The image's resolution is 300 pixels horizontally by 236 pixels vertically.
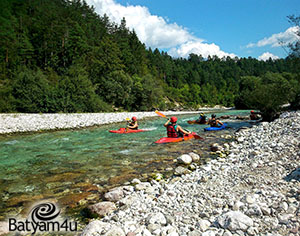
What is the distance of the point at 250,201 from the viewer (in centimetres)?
340

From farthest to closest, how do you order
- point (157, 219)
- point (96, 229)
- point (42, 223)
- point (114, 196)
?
point (114, 196) → point (42, 223) → point (157, 219) → point (96, 229)

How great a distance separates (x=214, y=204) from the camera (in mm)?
3623

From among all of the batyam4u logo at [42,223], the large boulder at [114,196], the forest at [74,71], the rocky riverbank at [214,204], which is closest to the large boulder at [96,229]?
the rocky riverbank at [214,204]

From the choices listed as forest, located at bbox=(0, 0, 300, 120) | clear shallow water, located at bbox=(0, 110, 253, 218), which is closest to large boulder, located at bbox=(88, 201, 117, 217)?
clear shallow water, located at bbox=(0, 110, 253, 218)

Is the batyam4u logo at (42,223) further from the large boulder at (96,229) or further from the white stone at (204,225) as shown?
the white stone at (204,225)

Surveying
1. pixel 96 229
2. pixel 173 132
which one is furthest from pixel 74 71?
pixel 96 229

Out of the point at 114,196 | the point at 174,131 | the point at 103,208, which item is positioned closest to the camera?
the point at 103,208

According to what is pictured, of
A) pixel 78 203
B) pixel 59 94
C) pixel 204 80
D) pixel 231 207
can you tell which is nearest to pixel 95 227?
pixel 78 203

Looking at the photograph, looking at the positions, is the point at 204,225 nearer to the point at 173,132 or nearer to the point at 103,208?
the point at 103,208

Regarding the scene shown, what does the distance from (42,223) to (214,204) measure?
133 inches

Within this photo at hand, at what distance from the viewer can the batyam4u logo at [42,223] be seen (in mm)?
3518

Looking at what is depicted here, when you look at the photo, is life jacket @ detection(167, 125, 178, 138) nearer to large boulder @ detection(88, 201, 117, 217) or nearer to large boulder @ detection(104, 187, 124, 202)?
large boulder @ detection(104, 187, 124, 202)

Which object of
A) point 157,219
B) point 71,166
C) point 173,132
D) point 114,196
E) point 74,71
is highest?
point 74,71

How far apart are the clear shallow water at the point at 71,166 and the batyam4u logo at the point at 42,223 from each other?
353 millimetres
